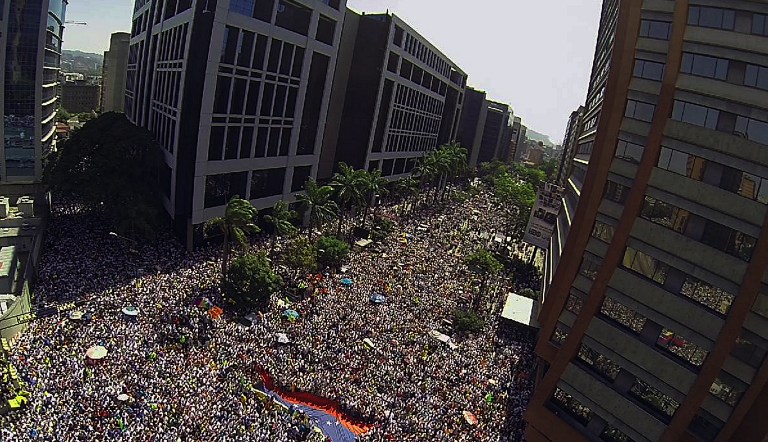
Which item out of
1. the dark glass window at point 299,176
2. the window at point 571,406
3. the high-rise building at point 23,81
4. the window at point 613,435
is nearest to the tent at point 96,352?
the window at point 571,406

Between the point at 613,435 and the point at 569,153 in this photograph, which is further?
the point at 569,153

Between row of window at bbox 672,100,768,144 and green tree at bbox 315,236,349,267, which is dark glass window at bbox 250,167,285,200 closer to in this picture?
green tree at bbox 315,236,349,267

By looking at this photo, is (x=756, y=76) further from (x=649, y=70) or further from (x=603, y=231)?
(x=603, y=231)

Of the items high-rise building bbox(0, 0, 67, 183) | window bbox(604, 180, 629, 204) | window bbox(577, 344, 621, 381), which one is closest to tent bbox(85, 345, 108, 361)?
window bbox(577, 344, 621, 381)

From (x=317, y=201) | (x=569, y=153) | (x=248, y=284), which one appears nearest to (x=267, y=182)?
(x=317, y=201)

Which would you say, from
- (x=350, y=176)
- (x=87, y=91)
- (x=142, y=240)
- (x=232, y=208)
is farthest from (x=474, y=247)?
(x=87, y=91)

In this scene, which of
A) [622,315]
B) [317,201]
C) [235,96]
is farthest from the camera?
[317,201]

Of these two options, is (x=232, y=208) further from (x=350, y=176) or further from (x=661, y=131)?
(x=661, y=131)
